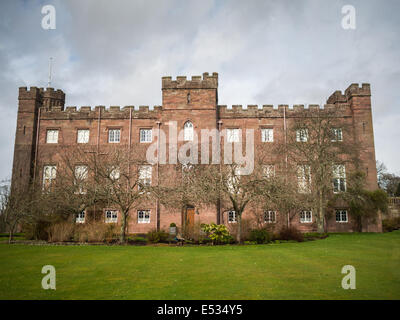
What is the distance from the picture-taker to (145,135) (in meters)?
28.5

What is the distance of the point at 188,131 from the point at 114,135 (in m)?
7.44

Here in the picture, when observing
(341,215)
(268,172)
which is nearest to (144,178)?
(268,172)

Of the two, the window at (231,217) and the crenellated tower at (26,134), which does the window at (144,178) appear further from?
the crenellated tower at (26,134)

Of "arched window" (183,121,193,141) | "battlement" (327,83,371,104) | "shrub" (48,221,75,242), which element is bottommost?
"shrub" (48,221,75,242)

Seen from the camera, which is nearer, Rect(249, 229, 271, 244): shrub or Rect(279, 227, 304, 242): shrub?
Rect(249, 229, 271, 244): shrub

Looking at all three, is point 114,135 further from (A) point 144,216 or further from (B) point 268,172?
(B) point 268,172

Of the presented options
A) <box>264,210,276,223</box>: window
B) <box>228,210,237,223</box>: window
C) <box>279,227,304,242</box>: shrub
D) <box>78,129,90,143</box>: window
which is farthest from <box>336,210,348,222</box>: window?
<box>78,129,90,143</box>: window

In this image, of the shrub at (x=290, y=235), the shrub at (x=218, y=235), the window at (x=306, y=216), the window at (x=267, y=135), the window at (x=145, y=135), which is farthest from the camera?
the window at (x=267, y=135)

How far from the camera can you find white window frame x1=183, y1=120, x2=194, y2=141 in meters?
26.6

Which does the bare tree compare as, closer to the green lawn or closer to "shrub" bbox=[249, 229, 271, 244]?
"shrub" bbox=[249, 229, 271, 244]

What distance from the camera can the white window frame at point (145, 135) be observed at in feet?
93.1

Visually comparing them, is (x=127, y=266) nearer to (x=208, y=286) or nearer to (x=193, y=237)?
(x=208, y=286)

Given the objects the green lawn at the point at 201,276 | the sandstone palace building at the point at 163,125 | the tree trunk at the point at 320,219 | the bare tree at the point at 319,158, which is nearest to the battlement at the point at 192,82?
the sandstone palace building at the point at 163,125
